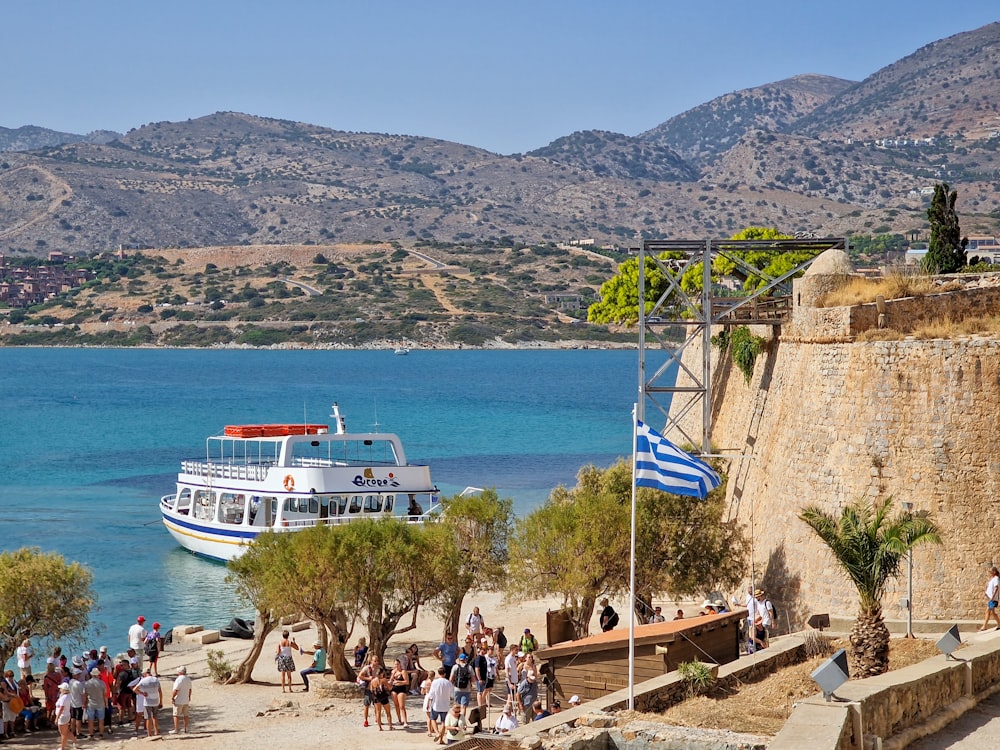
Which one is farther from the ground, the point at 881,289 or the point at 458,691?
the point at 881,289

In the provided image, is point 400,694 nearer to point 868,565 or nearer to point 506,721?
point 506,721

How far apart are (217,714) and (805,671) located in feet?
31.6

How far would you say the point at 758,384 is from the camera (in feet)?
80.6

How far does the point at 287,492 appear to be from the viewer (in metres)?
37.8

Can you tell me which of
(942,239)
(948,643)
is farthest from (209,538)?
(948,643)

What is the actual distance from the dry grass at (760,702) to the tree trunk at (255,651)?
1010cm

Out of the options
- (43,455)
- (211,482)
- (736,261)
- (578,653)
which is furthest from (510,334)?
(578,653)

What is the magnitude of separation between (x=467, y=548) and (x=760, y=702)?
35.8ft

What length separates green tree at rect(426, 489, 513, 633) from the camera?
22281 millimetres

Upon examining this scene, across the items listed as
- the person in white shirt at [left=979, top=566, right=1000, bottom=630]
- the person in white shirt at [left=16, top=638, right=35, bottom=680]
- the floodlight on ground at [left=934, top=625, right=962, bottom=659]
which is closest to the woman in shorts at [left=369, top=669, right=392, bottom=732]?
the person in white shirt at [left=16, top=638, right=35, bottom=680]

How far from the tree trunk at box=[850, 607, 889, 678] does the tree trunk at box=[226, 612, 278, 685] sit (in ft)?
36.4

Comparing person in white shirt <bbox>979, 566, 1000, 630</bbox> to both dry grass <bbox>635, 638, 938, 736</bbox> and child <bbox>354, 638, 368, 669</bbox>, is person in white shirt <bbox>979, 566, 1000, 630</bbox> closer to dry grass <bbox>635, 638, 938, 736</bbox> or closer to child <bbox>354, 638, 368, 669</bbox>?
dry grass <bbox>635, 638, 938, 736</bbox>

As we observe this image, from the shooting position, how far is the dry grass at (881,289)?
817 inches

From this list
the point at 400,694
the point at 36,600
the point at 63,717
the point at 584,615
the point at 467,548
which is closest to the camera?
the point at 63,717
